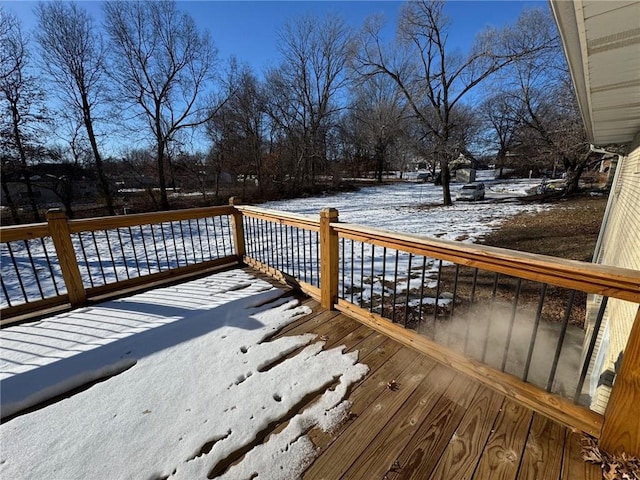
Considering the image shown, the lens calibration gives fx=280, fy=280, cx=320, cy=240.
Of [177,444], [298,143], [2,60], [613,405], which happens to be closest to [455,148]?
[298,143]

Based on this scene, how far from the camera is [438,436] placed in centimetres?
140

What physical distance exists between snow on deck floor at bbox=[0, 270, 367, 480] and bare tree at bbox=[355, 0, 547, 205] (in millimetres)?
13515

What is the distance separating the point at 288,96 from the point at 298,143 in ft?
11.1

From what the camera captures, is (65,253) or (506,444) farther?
(65,253)

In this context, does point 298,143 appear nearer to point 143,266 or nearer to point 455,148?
point 455,148

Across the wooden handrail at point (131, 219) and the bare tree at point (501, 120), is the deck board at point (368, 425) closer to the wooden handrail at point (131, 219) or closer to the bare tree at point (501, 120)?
the wooden handrail at point (131, 219)

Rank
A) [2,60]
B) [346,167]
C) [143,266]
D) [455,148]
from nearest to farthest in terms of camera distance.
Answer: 1. [143,266]
2. [2,60]
3. [455,148]
4. [346,167]

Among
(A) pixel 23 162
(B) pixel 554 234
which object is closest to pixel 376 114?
(B) pixel 554 234

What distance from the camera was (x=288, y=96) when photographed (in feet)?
66.9

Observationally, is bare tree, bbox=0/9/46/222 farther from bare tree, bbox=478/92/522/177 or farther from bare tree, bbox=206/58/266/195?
bare tree, bbox=478/92/522/177

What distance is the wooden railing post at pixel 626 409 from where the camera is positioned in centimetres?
114

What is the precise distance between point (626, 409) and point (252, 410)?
1731mm

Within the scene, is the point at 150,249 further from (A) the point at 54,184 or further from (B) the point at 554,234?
(B) the point at 554,234

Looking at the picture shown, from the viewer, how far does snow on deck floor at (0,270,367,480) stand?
4.28 ft
